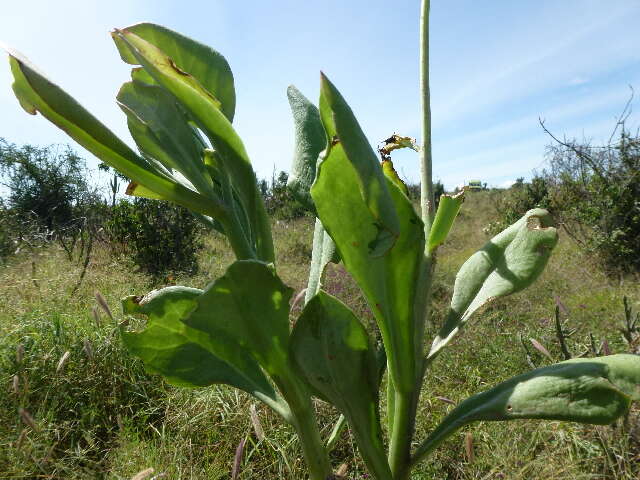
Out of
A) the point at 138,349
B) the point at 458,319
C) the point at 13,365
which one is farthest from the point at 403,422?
the point at 13,365

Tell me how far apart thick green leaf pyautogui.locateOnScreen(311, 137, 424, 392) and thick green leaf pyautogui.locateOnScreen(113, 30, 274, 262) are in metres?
0.16

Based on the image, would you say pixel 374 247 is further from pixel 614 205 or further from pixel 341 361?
pixel 614 205

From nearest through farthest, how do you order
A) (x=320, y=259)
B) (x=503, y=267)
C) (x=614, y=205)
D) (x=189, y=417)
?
1. (x=503, y=267)
2. (x=320, y=259)
3. (x=189, y=417)
4. (x=614, y=205)

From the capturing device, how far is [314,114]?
79 centimetres

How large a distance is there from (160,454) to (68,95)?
1.95 m

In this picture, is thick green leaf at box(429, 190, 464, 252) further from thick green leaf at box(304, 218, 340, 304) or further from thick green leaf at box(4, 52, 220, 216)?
thick green leaf at box(4, 52, 220, 216)

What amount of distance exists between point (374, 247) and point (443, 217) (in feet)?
0.57

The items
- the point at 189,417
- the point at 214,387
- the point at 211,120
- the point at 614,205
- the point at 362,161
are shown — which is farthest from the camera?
the point at 614,205

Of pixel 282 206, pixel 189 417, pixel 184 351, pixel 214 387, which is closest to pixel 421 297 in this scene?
pixel 184 351

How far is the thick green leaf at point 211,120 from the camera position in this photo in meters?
0.60

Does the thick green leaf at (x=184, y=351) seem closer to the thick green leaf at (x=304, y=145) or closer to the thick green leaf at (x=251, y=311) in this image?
the thick green leaf at (x=251, y=311)

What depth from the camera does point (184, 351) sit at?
771 mm

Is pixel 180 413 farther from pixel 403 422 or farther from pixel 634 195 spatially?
pixel 634 195

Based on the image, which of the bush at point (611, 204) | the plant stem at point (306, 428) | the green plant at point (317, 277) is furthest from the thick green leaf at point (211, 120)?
the bush at point (611, 204)
